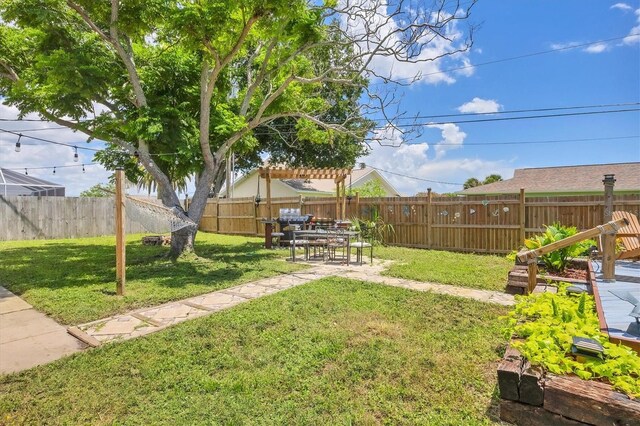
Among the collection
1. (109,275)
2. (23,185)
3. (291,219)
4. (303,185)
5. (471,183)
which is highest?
(471,183)

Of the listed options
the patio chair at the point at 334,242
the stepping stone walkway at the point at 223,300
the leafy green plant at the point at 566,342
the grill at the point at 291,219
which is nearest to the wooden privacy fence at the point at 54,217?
the grill at the point at 291,219

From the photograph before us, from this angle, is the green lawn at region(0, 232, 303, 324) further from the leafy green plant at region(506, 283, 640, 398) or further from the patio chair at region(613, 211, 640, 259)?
the patio chair at region(613, 211, 640, 259)

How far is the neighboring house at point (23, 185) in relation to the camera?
18172mm

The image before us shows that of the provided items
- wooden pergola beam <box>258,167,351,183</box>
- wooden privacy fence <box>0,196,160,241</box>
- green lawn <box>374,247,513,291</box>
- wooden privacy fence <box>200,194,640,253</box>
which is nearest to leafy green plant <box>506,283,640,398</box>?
green lawn <box>374,247,513,291</box>

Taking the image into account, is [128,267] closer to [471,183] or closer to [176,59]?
[176,59]

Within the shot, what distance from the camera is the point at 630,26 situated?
33.2 feet

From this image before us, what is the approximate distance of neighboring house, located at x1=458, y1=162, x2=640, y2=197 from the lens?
13594mm

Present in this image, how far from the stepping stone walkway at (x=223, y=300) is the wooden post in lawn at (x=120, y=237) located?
2.83 feet

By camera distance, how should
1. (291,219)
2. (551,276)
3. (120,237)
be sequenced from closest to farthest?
(551,276), (120,237), (291,219)

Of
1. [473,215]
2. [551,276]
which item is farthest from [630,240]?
[473,215]

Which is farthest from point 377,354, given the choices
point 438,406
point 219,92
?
point 219,92

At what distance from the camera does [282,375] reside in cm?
279

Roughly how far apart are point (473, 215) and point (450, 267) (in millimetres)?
2890

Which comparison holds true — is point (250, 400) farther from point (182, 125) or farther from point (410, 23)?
point (410, 23)
